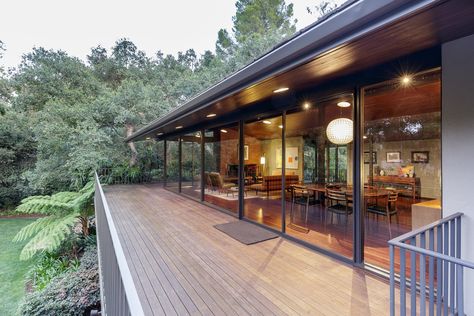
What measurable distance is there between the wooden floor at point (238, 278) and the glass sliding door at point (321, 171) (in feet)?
2.20

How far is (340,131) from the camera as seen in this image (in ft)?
14.3

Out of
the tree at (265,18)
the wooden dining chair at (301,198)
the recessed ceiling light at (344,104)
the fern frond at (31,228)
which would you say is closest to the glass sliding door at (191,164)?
the wooden dining chair at (301,198)

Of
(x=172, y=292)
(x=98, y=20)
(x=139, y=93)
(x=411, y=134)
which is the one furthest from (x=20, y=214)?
(x=411, y=134)

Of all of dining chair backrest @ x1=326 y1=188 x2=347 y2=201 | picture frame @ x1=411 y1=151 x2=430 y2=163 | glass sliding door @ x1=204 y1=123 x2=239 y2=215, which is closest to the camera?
picture frame @ x1=411 y1=151 x2=430 y2=163

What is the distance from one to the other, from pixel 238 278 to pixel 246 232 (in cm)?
176

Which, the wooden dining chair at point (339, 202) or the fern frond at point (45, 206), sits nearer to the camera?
the wooden dining chair at point (339, 202)

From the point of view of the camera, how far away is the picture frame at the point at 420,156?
151 inches

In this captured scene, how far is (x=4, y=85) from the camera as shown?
50.6ft

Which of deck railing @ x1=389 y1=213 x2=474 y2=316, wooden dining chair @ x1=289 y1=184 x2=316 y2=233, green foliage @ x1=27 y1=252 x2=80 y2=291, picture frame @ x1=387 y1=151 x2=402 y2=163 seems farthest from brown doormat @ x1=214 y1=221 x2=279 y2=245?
green foliage @ x1=27 y1=252 x2=80 y2=291

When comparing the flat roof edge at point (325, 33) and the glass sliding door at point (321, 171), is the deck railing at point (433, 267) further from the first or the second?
the flat roof edge at point (325, 33)

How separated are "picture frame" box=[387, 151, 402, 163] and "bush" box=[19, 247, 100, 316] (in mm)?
6233

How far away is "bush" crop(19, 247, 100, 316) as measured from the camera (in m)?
4.00

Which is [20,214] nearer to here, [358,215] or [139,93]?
[139,93]

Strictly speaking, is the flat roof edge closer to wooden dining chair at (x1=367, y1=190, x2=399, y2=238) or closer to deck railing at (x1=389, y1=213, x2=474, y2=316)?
deck railing at (x1=389, y1=213, x2=474, y2=316)
